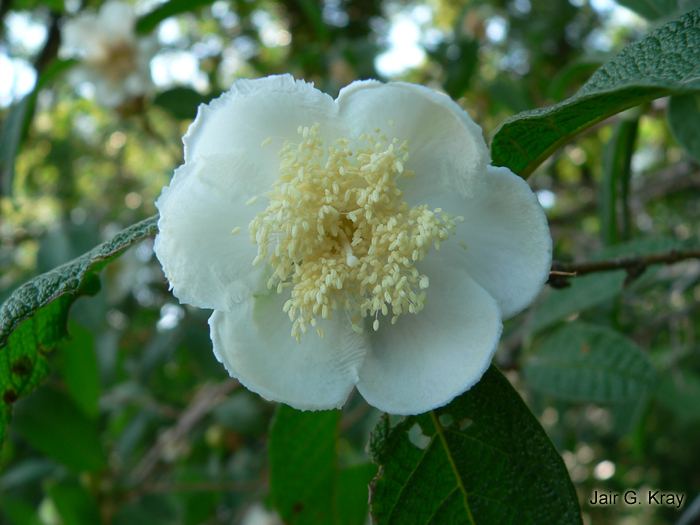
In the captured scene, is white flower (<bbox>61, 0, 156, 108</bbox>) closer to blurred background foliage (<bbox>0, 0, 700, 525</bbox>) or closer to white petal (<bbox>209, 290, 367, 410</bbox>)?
blurred background foliage (<bbox>0, 0, 700, 525</bbox>)

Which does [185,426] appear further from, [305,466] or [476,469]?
[476,469]

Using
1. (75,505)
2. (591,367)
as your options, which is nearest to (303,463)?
(591,367)

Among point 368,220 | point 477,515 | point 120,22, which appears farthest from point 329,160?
point 120,22

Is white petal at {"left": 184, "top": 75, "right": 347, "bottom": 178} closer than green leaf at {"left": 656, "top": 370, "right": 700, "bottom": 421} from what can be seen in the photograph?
Yes

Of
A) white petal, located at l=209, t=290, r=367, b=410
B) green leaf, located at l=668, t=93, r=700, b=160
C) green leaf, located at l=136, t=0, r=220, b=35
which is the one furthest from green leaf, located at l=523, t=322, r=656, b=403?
green leaf, located at l=136, t=0, r=220, b=35

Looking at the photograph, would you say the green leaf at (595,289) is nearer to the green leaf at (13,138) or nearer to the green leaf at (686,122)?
the green leaf at (686,122)

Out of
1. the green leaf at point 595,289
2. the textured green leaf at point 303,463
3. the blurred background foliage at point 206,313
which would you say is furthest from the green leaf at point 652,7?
the textured green leaf at point 303,463
